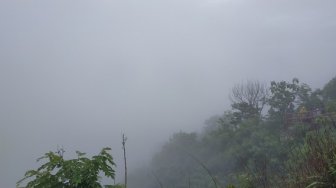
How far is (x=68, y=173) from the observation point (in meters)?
3.56

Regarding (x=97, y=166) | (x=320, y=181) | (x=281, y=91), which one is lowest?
(x=320, y=181)

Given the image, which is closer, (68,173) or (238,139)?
(68,173)

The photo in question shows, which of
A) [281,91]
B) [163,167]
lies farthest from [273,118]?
[163,167]

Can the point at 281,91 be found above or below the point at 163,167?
A: above

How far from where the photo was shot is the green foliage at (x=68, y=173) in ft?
11.6

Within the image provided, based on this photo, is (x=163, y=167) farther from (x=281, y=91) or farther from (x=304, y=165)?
(x=304, y=165)

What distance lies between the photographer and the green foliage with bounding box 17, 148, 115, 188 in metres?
3.53

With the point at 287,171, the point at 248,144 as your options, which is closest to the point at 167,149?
the point at 248,144

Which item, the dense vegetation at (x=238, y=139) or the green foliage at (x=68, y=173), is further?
the dense vegetation at (x=238, y=139)

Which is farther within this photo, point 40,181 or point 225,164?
point 225,164

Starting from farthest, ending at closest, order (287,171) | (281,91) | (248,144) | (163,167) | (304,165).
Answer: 1. (163,167)
2. (281,91)
3. (248,144)
4. (287,171)
5. (304,165)

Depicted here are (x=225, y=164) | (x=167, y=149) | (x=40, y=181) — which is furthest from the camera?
(x=167, y=149)

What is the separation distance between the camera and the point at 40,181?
3.53 metres

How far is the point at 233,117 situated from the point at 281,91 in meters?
5.54
